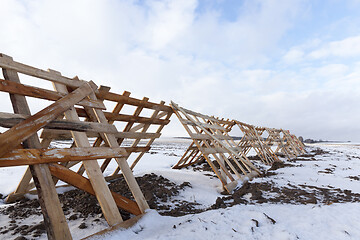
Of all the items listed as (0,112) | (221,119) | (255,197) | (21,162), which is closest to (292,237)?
(255,197)

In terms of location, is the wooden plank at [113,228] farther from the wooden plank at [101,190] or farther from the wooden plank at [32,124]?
the wooden plank at [32,124]

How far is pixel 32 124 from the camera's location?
6.99 feet

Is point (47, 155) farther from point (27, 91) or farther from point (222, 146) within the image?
point (222, 146)

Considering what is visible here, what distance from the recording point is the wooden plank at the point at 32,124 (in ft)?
6.11

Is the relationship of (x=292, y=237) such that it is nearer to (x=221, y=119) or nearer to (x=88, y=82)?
(x=88, y=82)

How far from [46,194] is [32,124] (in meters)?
0.82

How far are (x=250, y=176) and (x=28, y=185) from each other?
617 centimetres

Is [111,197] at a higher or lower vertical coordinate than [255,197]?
higher

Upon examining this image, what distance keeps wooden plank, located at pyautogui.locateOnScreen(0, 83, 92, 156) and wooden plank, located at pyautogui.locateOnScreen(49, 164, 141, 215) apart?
1.46 ft

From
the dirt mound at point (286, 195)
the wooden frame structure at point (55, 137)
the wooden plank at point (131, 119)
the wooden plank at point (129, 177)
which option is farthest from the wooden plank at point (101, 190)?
the dirt mound at point (286, 195)

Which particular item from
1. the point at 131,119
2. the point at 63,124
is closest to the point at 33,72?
the point at 63,124

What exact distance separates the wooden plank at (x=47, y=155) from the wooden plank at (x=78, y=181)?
0.11 meters

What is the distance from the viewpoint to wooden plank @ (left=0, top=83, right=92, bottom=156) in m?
1.86

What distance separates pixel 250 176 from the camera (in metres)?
6.32
